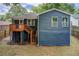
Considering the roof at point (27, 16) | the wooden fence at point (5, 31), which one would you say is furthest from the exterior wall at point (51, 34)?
the wooden fence at point (5, 31)

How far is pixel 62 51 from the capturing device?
4289 mm

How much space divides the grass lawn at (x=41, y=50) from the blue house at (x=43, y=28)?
60mm

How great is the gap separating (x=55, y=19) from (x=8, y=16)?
2.23 feet

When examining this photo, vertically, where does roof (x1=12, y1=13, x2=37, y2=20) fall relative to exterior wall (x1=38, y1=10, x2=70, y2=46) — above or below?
above

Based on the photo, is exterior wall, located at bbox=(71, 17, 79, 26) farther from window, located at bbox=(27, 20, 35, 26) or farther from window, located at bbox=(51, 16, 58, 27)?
window, located at bbox=(27, 20, 35, 26)

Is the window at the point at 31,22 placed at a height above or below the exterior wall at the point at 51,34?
above

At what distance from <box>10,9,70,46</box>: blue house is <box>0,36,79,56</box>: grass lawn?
6cm

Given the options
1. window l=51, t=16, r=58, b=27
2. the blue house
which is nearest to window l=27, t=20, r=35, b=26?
the blue house

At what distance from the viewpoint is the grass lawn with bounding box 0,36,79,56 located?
428cm

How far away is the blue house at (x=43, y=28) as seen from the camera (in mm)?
4250

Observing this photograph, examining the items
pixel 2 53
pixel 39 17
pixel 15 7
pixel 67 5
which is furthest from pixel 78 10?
pixel 2 53

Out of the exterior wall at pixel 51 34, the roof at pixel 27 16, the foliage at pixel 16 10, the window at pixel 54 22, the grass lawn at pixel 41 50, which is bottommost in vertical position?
the grass lawn at pixel 41 50

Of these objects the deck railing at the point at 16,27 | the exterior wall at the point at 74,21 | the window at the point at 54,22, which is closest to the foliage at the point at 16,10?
the deck railing at the point at 16,27

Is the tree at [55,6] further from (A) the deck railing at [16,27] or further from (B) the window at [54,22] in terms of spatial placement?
(A) the deck railing at [16,27]
